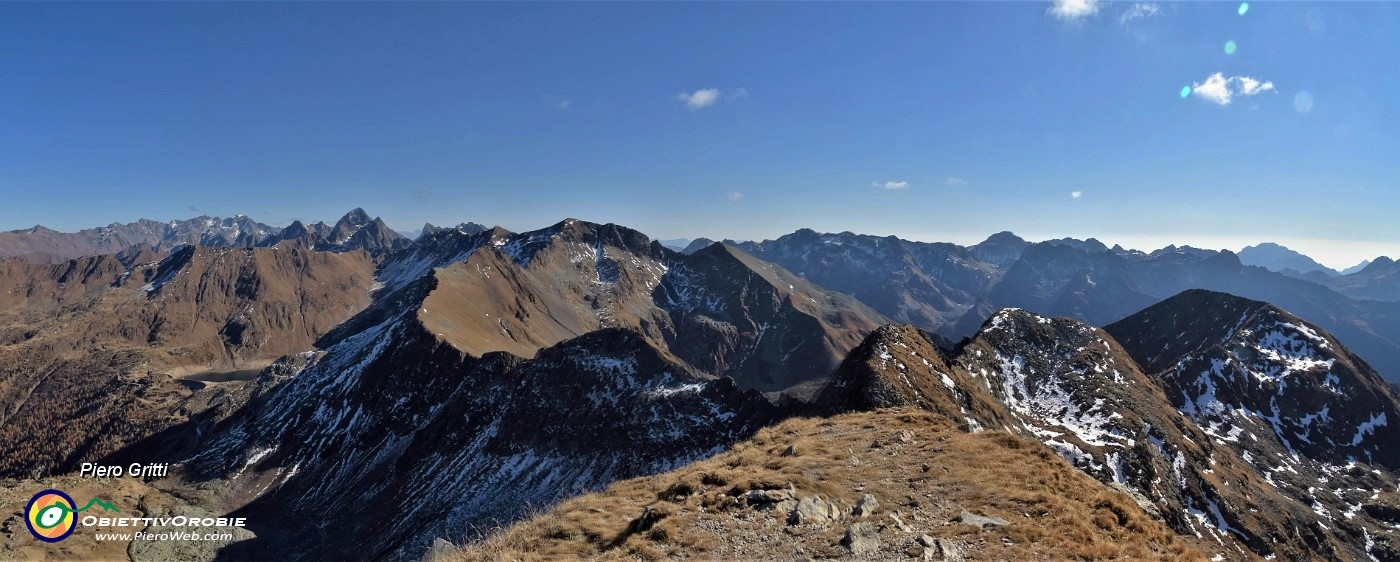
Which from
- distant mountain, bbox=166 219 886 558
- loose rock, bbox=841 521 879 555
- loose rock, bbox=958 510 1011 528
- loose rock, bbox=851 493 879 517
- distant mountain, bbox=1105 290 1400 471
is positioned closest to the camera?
loose rock, bbox=841 521 879 555

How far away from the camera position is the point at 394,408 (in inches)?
5659

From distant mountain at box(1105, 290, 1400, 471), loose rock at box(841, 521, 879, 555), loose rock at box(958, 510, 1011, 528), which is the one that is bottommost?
distant mountain at box(1105, 290, 1400, 471)

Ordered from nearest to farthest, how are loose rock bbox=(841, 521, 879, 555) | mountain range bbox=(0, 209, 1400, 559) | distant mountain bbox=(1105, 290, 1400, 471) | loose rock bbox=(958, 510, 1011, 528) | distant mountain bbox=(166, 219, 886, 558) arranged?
loose rock bbox=(841, 521, 879, 555), loose rock bbox=(958, 510, 1011, 528), mountain range bbox=(0, 209, 1400, 559), distant mountain bbox=(166, 219, 886, 558), distant mountain bbox=(1105, 290, 1400, 471)

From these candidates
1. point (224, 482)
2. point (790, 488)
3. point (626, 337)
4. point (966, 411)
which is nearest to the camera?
point (790, 488)

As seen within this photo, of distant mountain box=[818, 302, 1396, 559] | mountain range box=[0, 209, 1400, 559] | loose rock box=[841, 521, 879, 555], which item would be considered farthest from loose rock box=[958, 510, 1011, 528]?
distant mountain box=[818, 302, 1396, 559]

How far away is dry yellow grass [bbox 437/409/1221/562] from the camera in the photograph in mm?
19031

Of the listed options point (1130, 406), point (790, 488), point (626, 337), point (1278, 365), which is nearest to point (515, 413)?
point (626, 337)

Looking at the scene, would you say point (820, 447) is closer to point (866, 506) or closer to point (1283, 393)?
point (866, 506)

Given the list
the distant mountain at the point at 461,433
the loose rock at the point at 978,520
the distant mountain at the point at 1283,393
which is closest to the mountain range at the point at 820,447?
the loose rock at the point at 978,520

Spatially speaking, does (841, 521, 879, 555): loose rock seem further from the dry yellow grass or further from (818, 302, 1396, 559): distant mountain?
(818, 302, 1396, 559): distant mountain

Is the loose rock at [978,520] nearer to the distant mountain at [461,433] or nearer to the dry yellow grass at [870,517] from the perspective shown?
the dry yellow grass at [870,517]

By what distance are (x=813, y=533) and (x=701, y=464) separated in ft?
36.9

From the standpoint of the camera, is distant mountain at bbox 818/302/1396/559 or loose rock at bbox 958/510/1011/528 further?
distant mountain at bbox 818/302/1396/559

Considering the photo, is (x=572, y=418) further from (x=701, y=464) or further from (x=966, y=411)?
(x=701, y=464)
